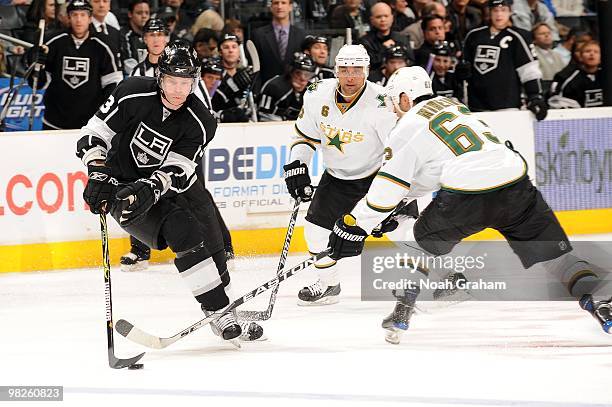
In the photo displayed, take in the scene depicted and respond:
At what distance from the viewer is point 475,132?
14.7ft

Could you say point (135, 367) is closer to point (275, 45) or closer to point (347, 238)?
point (347, 238)

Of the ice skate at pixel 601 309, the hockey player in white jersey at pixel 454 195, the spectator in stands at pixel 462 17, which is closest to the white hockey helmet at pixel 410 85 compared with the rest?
the hockey player in white jersey at pixel 454 195

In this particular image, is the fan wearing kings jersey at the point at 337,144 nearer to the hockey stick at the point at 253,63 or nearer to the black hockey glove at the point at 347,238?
the black hockey glove at the point at 347,238

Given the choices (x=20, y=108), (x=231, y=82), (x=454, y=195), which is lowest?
(x=454, y=195)

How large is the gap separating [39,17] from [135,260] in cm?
186

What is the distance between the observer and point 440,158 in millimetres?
4492

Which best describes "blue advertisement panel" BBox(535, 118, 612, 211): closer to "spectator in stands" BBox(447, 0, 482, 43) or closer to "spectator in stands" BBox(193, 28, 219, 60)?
"spectator in stands" BBox(447, 0, 482, 43)

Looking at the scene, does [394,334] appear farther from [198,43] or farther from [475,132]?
[198,43]

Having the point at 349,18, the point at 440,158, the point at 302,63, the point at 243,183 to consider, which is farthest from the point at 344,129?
the point at 349,18

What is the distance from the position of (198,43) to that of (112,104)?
324cm

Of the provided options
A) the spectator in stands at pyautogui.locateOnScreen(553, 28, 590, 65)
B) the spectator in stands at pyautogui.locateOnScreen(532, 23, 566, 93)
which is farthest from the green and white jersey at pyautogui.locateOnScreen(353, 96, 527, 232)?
the spectator in stands at pyautogui.locateOnScreen(553, 28, 590, 65)

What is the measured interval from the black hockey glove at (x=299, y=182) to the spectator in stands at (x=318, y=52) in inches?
80.4

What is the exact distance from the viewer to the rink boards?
6766 millimetres

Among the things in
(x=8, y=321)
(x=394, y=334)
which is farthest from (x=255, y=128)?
(x=394, y=334)
